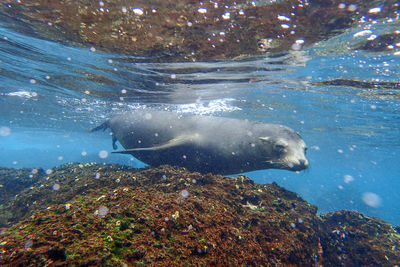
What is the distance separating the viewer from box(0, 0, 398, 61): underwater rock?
5.17 m

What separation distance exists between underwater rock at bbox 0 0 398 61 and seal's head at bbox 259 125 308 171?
2.94 m

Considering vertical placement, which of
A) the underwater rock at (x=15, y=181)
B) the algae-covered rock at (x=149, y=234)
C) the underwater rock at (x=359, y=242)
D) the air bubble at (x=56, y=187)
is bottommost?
the underwater rock at (x=359, y=242)

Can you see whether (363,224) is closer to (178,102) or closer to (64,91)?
(178,102)

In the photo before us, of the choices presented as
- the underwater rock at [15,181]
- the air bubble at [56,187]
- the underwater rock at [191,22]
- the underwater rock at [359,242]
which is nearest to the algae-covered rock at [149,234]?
the underwater rock at [359,242]

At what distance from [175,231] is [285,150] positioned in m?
4.09

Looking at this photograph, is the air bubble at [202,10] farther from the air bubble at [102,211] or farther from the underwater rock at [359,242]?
the underwater rock at [359,242]

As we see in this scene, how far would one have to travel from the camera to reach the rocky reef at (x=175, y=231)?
1.65 m

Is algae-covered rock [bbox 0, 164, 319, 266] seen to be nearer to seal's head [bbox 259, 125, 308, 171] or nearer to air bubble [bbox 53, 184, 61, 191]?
seal's head [bbox 259, 125, 308, 171]

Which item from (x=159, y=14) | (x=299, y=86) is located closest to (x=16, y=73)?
(x=159, y=14)

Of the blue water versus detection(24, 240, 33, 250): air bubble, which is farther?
the blue water

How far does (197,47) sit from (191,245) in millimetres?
6414

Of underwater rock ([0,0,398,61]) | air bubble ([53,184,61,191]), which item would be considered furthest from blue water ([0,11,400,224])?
air bubble ([53,184,61,191])

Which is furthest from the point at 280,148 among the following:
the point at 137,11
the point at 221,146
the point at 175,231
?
the point at 137,11

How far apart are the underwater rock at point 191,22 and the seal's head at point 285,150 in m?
2.94
